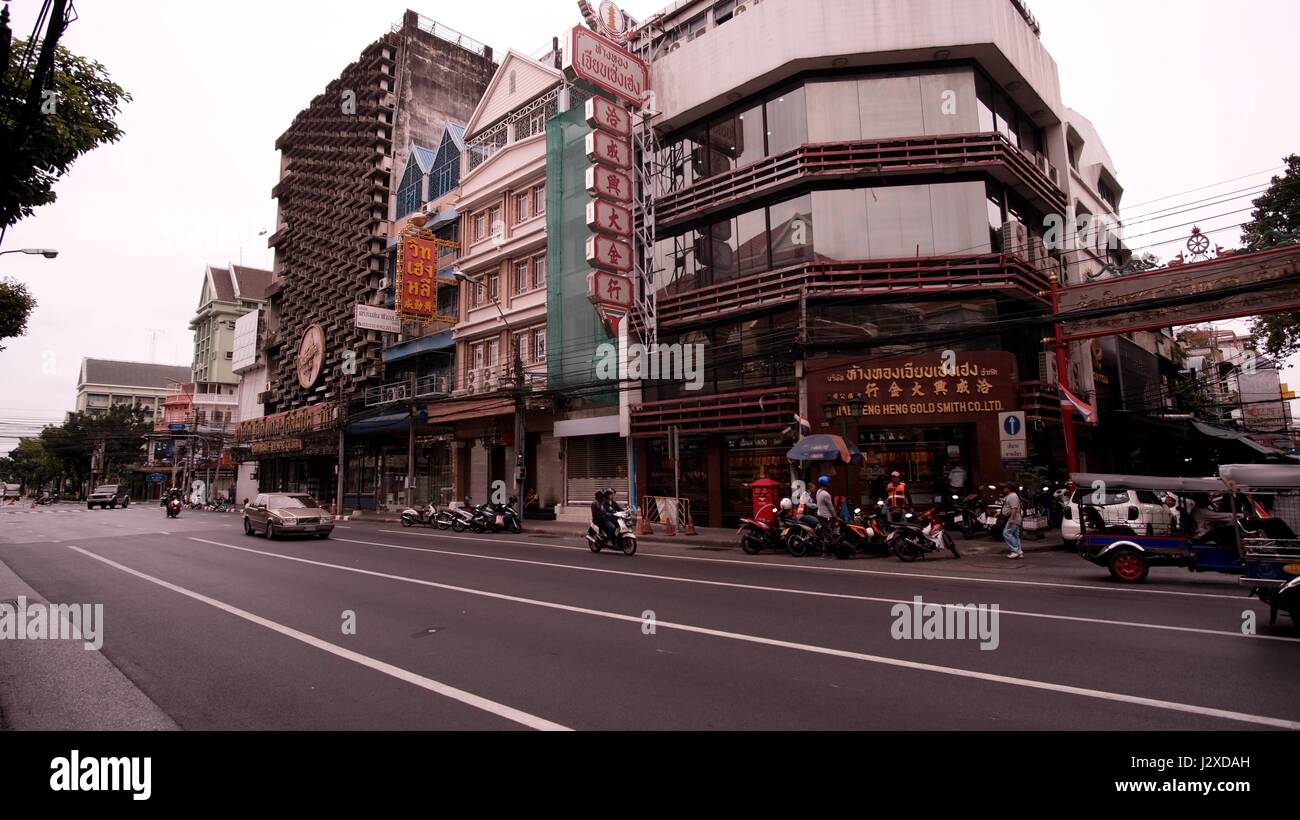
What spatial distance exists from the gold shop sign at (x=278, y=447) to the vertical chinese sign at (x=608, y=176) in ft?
101

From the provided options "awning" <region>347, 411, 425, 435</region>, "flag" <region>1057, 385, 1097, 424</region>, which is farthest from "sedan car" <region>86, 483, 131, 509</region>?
"flag" <region>1057, 385, 1097, 424</region>

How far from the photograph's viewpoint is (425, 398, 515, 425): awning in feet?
92.7

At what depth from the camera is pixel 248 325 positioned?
5775 centimetres

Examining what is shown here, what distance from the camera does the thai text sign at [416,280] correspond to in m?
31.8

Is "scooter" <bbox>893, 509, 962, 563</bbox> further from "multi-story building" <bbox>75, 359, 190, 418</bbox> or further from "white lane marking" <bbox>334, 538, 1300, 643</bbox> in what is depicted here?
"multi-story building" <bbox>75, 359, 190, 418</bbox>

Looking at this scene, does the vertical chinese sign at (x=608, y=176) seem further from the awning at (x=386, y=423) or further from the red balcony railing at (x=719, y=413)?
the awning at (x=386, y=423)

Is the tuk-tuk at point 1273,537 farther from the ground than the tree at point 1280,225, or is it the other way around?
the tree at point 1280,225

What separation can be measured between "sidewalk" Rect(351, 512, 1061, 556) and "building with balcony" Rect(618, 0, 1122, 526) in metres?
1.75

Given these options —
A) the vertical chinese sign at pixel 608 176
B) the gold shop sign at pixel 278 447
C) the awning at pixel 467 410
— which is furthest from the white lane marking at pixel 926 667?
the gold shop sign at pixel 278 447

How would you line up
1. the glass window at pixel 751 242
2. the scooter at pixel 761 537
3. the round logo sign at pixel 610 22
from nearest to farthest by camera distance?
1. the scooter at pixel 761 537
2. the glass window at pixel 751 242
3. the round logo sign at pixel 610 22

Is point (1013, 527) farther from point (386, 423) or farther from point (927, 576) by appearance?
point (386, 423)

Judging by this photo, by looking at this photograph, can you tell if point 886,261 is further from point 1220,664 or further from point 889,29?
point 1220,664

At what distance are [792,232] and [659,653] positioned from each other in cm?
1753

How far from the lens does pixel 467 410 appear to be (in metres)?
30.1
